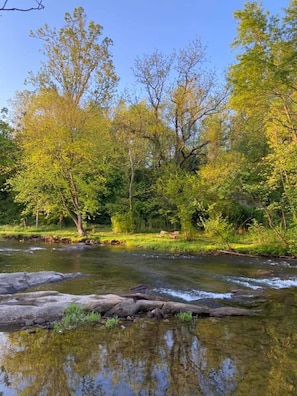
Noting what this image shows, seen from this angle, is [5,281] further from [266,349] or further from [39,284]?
[266,349]

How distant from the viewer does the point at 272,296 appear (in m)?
11.6

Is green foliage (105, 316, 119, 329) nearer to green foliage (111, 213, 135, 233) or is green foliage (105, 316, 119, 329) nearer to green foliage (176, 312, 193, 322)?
green foliage (176, 312, 193, 322)

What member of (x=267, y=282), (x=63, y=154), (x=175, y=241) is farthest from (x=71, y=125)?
(x=267, y=282)

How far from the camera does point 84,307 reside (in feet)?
30.7

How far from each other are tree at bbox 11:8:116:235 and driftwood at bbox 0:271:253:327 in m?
19.6

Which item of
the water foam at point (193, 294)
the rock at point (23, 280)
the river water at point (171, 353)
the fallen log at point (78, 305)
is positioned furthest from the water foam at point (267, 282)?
the rock at point (23, 280)

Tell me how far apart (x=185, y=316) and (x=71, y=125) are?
22600 mm

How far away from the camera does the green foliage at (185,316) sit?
9.04 m

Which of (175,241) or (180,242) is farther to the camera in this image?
(175,241)

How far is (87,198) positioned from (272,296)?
841 inches

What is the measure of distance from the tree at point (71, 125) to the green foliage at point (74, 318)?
20.7 m

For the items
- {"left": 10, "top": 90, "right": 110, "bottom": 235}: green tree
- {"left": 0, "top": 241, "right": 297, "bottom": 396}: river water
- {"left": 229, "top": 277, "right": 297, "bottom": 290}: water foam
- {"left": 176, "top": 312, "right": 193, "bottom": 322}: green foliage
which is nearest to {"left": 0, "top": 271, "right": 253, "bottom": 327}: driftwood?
{"left": 176, "top": 312, "right": 193, "bottom": 322}: green foliage

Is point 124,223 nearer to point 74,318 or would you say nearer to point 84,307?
point 84,307

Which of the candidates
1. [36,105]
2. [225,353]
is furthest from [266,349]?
[36,105]
